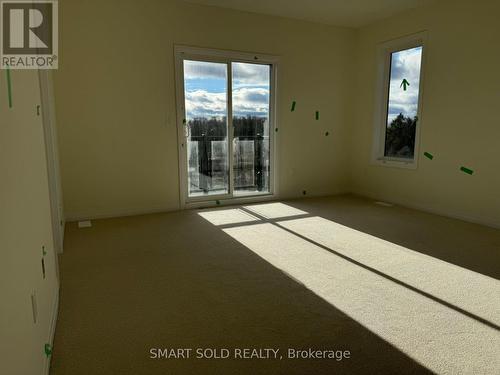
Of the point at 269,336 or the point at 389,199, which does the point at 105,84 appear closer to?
the point at 269,336

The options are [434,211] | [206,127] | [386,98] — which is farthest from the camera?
[386,98]

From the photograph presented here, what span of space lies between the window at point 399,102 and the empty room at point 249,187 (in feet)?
0.12

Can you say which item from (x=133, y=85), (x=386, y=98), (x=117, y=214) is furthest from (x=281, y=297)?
(x=386, y=98)

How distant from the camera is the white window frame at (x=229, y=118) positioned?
4566 millimetres

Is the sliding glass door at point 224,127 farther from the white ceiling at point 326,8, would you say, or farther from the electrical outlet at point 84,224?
the electrical outlet at point 84,224

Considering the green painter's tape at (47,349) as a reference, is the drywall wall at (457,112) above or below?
above

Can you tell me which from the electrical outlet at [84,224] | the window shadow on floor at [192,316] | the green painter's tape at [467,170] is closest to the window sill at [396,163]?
the green painter's tape at [467,170]

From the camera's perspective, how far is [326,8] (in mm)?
4684

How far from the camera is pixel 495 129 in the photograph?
3.88 m

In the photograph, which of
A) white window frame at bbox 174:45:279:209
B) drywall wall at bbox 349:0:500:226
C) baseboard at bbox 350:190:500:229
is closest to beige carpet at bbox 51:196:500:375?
baseboard at bbox 350:190:500:229

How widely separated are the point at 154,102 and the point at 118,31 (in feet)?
2.94

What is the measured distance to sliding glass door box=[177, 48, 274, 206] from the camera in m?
4.74

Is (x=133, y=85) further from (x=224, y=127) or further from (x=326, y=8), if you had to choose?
Result: (x=326, y=8)

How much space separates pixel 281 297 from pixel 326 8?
4.00 m
